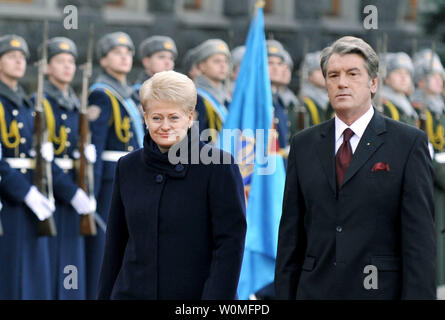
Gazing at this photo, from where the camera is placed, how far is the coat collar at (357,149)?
4727 mm

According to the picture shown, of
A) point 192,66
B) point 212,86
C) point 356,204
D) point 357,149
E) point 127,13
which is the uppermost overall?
point 127,13

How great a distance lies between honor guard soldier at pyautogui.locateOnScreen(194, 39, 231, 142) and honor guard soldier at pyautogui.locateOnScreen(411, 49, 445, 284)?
2228 millimetres

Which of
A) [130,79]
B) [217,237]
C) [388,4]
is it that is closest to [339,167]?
[217,237]

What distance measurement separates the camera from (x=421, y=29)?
55.5 ft

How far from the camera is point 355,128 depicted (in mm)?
4828

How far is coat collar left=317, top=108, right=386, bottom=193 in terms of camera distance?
4727 mm

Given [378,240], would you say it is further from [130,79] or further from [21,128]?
[130,79]

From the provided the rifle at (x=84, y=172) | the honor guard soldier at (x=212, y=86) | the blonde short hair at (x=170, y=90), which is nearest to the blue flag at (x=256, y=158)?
the honor guard soldier at (x=212, y=86)

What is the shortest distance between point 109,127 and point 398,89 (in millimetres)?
3266

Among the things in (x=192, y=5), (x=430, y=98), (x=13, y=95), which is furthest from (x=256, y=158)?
(x=192, y=5)

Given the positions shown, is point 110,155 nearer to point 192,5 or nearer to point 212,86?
point 212,86

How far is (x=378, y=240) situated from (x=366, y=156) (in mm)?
337

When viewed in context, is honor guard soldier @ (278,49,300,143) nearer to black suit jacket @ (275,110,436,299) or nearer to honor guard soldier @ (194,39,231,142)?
honor guard soldier @ (194,39,231,142)
